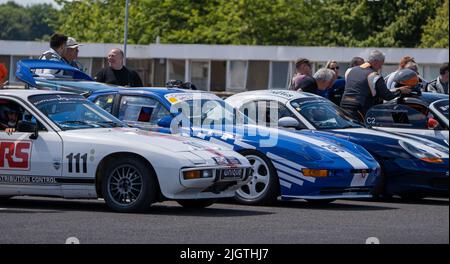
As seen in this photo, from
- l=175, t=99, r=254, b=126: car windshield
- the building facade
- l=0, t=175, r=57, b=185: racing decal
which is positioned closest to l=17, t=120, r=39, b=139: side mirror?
l=0, t=175, r=57, b=185: racing decal

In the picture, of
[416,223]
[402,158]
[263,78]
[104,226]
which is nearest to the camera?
[104,226]

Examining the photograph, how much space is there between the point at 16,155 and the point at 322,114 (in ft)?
14.1

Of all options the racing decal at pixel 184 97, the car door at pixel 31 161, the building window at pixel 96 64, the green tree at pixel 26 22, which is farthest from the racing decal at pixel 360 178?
the green tree at pixel 26 22

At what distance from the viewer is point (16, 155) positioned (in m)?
11.7

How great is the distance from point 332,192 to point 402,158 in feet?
4.75

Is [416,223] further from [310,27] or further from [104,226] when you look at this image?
[310,27]

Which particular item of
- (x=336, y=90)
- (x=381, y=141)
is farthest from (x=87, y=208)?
(x=336, y=90)

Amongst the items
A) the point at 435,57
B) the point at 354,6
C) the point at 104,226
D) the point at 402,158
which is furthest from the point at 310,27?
the point at 104,226

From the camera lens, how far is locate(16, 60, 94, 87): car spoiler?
15008 mm

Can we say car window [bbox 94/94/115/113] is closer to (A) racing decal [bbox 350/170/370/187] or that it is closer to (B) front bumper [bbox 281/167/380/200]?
(B) front bumper [bbox 281/167/380/200]

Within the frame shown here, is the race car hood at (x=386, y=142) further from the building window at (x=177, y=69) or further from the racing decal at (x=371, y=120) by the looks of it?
the building window at (x=177, y=69)

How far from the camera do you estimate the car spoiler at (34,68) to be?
1501 cm

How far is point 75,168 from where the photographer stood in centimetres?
1152
